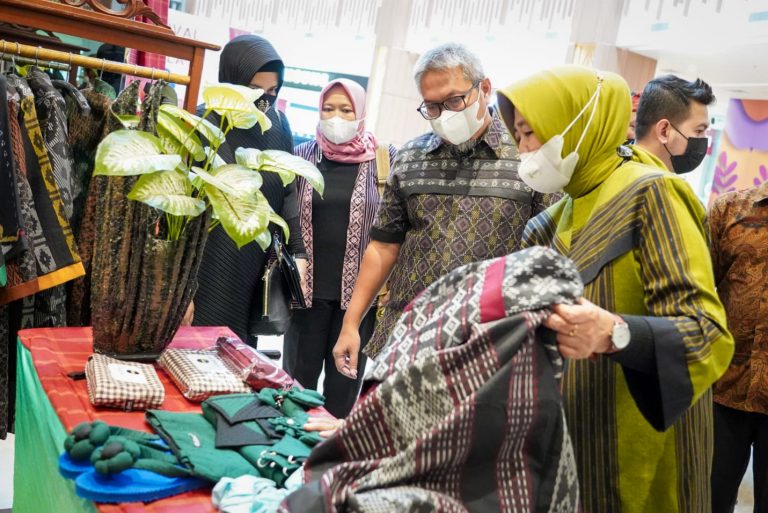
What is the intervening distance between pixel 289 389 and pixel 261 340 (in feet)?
11.8

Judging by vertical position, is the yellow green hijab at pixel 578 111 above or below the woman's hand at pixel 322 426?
above

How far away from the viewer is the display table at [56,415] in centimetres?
132

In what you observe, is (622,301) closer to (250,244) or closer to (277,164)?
(277,164)

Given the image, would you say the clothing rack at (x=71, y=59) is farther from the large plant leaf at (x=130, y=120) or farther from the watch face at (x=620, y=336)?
the watch face at (x=620, y=336)

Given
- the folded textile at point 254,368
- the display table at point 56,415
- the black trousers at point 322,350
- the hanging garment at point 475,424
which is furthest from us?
the black trousers at point 322,350

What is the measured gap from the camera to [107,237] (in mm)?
1925

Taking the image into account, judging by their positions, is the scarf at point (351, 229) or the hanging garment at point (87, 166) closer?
the hanging garment at point (87, 166)

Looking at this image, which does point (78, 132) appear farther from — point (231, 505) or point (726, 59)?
point (726, 59)

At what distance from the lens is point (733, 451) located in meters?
2.58

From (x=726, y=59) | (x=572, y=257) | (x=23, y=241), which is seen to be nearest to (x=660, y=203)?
(x=572, y=257)

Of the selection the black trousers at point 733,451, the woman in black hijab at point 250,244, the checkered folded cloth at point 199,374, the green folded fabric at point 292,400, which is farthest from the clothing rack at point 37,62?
the black trousers at point 733,451

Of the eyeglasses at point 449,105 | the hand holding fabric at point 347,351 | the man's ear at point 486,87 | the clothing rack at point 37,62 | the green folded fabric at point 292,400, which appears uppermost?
the man's ear at point 486,87

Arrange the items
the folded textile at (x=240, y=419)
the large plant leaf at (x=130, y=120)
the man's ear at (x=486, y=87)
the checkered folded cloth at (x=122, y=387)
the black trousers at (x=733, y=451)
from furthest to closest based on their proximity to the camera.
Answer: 1. the black trousers at (x=733, y=451)
2. the man's ear at (x=486, y=87)
3. the large plant leaf at (x=130, y=120)
4. the checkered folded cloth at (x=122, y=387)
5. the folded textile at (x=240, y=419)

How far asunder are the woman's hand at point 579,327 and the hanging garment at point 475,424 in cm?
2
